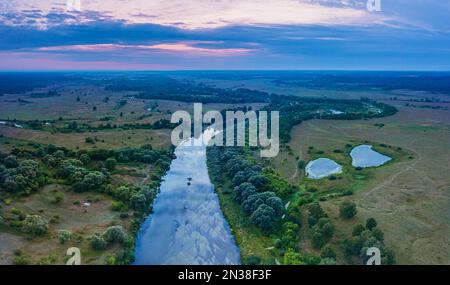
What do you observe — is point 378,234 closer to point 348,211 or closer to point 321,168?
point 348,211

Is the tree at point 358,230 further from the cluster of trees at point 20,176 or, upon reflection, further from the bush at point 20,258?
the cluster of trees at point 20,176

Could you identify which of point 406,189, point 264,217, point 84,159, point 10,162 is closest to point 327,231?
point 264,217

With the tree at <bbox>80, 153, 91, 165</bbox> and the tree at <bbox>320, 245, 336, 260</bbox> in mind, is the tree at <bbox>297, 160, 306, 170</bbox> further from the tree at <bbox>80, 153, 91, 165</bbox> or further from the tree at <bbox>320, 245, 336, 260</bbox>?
the tree at <bbox>80, 153, 91, 165</bbox>

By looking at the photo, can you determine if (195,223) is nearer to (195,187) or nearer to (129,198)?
(129,198)

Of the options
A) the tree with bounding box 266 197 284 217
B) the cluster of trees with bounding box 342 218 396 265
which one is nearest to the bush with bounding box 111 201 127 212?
the tree with bounding box 266 197 284 217

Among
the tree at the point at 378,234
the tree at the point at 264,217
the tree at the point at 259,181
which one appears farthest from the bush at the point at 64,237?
the tree at the point at 378,234
